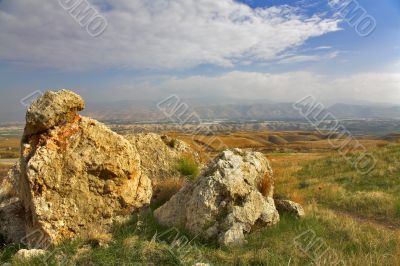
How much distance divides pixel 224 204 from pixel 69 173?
4.13 m

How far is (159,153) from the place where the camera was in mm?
15477

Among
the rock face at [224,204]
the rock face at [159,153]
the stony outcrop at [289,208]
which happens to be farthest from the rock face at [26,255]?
the stony outcrop at [289,208]

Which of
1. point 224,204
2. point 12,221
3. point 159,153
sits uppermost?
point 159,153

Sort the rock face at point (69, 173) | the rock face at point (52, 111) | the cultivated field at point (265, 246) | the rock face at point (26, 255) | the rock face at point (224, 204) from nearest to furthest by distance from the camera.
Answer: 1. the cultivated field at point (265, 246)
2. the rock face at point (26, 255)
3. the rock face at point (224, 204)
4. the rock face at point (69, 173)
5. the rock face at point (52, 111)

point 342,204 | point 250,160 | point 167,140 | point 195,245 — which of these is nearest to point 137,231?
point 195,245

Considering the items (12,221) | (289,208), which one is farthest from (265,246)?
(12,221)

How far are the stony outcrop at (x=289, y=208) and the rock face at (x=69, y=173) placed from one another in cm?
399

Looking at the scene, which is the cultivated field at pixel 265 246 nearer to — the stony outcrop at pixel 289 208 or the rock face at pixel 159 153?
the stony outcrop at pixel 289 208

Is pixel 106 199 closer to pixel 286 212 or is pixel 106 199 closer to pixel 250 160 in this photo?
pixel 250 160

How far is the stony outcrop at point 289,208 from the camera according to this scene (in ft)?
36.1

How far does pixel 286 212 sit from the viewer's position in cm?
1121

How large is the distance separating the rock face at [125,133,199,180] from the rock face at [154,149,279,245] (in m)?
3.85

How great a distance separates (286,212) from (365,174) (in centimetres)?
1124

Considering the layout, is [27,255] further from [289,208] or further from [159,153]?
[159,153]
